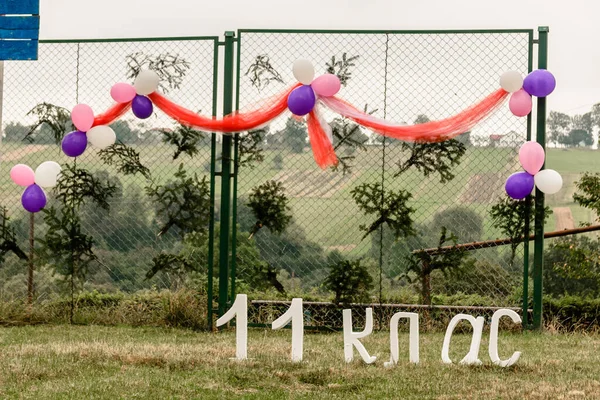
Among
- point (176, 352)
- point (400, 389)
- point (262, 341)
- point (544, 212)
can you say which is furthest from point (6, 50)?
point (544, 212)

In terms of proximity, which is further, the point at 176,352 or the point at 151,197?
the point at 151,197

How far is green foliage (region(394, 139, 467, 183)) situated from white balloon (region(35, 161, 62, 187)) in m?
3.42

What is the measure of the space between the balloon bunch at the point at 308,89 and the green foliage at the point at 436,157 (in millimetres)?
1051

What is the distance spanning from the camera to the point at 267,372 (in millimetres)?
7125

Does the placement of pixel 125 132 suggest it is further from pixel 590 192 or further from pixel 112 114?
pixel 590 192

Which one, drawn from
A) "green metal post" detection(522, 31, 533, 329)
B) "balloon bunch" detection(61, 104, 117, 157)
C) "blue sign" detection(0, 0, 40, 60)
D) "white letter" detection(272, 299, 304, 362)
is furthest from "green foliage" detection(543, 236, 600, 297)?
"blue sign" detection(0, 0, 40, 60)

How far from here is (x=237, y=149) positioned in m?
10.0

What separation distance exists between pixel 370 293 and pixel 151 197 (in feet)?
8.07

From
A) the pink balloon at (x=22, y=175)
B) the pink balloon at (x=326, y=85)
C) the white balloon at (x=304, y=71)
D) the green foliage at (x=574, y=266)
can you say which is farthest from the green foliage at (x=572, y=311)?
the pink balloon at (x=22, y=175)

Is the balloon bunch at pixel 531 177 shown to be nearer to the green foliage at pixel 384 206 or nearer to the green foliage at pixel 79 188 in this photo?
the green foliage at pixel 384 206

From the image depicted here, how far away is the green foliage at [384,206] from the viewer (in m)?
10.0

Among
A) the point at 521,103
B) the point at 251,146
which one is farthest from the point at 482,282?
the point at 251,146

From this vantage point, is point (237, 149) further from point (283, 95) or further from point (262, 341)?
point (262, 341)

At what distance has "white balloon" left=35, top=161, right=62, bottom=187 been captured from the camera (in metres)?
10.2
